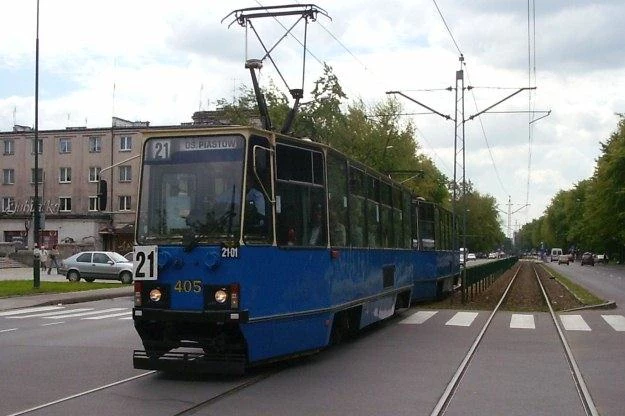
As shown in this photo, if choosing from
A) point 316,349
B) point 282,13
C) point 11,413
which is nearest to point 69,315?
point 282,13

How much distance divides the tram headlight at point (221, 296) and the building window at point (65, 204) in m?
71.8

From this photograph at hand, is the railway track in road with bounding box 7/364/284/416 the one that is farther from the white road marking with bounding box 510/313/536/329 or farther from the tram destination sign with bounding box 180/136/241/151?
the white road marking with bounding box 510/313/536/329

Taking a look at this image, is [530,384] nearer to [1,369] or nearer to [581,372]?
[581,372]

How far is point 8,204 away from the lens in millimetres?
82062

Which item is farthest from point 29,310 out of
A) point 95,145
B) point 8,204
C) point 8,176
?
point 8,204

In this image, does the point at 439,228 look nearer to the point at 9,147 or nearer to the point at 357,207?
the point at 357,207

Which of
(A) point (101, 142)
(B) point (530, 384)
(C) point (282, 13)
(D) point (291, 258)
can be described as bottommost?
(B) point (530, 384)

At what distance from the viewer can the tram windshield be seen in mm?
11102

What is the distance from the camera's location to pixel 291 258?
11.9m

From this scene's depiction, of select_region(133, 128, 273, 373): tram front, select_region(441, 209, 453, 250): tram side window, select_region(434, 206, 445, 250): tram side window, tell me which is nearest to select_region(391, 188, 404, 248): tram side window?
select_region(434, 206, 445, 250): tram side window

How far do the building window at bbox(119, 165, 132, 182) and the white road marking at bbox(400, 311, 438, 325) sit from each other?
5729 cm

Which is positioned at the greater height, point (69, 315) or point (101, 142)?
point (101, 142)

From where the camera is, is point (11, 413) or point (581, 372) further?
point (581, 372)

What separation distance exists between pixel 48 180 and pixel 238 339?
73159 mm
